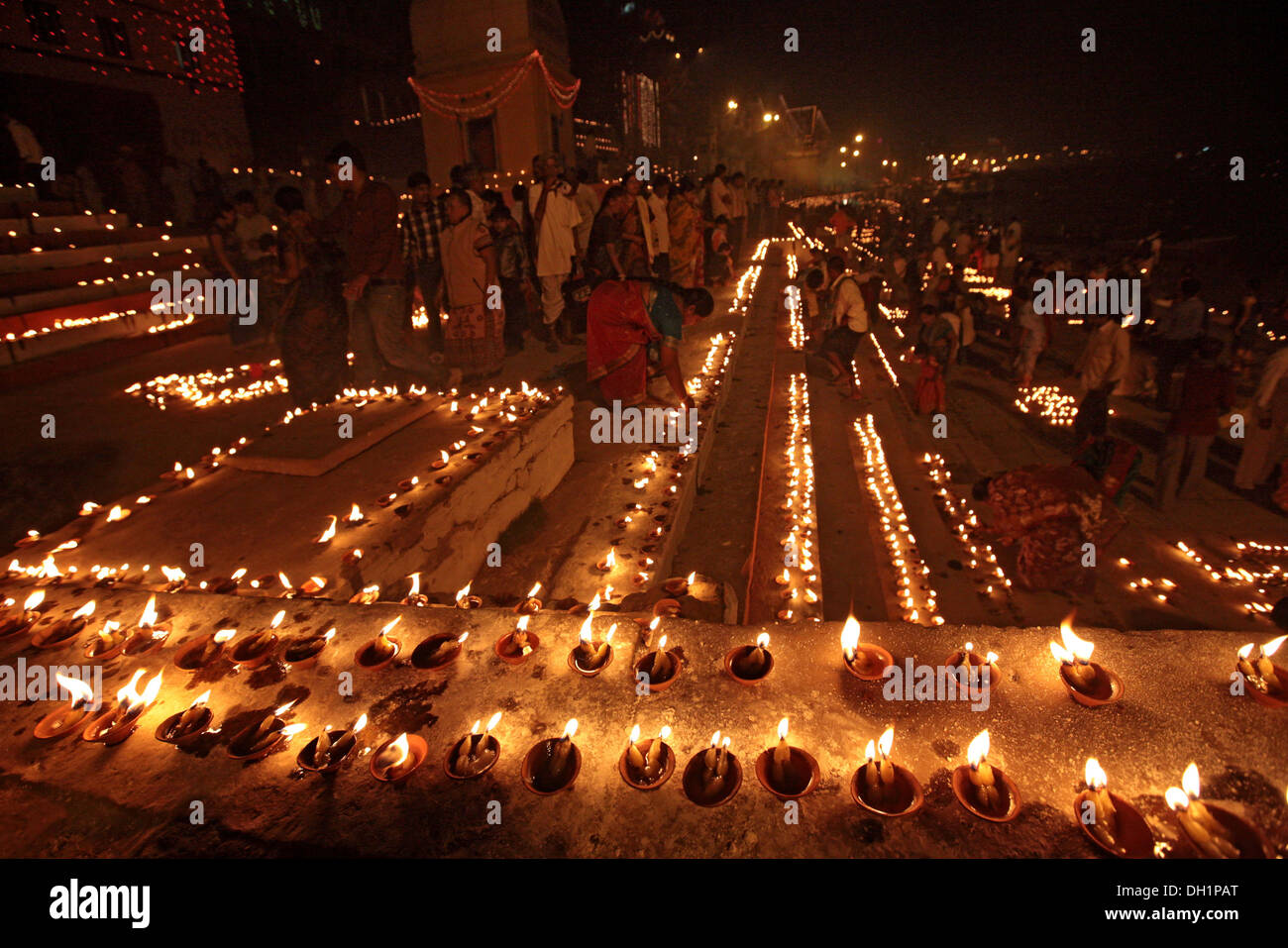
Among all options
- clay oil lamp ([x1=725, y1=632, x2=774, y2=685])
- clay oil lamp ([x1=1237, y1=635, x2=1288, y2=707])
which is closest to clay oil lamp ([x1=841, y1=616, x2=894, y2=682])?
clay oil lamp ([x1=725, y1=632, x2=774, y2=685])

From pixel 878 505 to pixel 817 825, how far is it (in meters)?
5.40

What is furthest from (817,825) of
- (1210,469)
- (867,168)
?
(867,168)

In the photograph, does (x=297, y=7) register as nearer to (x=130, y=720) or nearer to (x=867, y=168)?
(x=130, y=720)

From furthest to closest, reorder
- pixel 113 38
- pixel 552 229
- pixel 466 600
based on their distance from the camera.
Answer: pixel 113 38, pixel 552 229, pixel 466 600

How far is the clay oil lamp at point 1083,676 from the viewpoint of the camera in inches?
80.0

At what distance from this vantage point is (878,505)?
6590 mm

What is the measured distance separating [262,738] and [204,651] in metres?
0.70

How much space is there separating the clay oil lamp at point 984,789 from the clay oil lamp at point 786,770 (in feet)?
1.37

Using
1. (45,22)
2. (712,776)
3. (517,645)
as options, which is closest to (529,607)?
(517,645)

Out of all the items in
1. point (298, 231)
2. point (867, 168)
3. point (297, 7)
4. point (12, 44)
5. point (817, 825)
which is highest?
point (867, 168)

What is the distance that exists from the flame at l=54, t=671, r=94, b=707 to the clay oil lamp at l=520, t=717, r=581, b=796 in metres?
1.73

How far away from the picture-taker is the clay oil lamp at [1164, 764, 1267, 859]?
61.3 inches

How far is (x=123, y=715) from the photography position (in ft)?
7.03

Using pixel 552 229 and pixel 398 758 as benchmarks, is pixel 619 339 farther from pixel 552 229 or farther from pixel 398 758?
pixel 398 758
